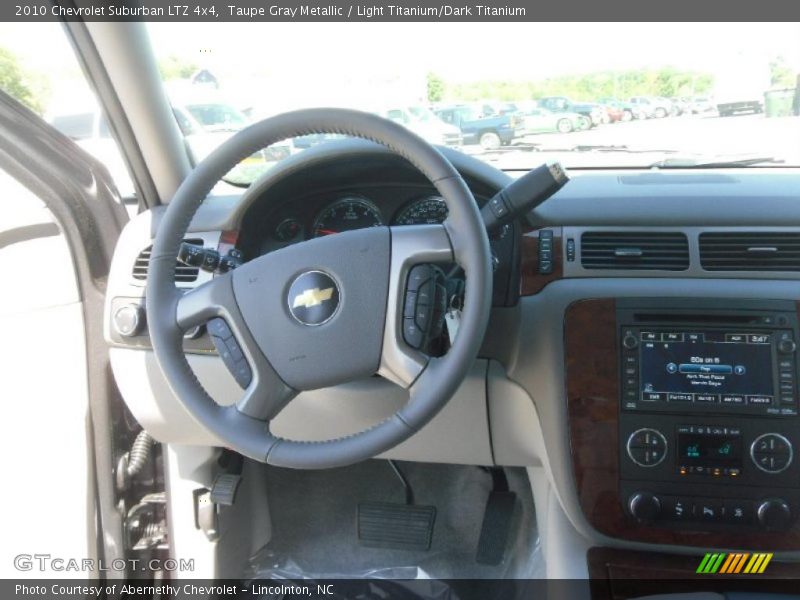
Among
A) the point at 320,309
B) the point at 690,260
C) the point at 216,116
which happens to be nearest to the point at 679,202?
the point at 690,260

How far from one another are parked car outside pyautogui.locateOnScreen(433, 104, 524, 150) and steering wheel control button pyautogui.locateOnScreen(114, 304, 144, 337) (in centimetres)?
100

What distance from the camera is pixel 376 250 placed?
143 cm

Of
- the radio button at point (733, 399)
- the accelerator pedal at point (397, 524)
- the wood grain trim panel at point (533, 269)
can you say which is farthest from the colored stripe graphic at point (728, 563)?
the accelerator pedal at point (397, 524)

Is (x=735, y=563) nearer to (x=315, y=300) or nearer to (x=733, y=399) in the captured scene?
(x=733, y=399)

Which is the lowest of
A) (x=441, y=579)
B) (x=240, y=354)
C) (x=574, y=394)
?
(x=441, y=579)

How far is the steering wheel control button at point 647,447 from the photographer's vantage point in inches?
66.0

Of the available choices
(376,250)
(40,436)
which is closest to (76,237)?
(40,436)

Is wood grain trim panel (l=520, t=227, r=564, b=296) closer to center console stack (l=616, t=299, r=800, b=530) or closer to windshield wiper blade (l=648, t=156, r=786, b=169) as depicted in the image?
center console stack (l=616, t=299, r=800, b=530)

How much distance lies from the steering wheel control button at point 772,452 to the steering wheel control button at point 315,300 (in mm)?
1042

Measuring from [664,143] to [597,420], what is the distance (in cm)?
85

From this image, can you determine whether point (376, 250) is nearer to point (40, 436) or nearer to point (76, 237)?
point (76, 237)

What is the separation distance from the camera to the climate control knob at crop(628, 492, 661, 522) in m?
1.67

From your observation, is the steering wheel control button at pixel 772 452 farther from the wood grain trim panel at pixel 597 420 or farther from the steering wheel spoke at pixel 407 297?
the steering wheel spoke at pixel 407 297

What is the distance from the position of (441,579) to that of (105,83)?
1.91 meters
